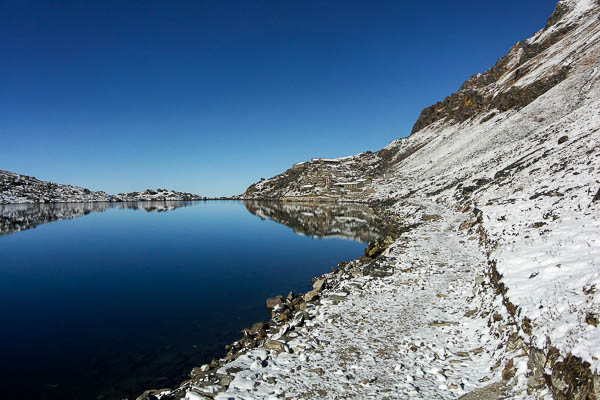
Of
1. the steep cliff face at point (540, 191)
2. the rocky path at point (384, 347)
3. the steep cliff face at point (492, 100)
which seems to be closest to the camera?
the steep cliff face at point (540, 191)

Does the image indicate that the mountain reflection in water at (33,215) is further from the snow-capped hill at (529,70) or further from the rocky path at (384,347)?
the snow-capped hill at (529,70)

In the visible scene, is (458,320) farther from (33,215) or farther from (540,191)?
(33,215)

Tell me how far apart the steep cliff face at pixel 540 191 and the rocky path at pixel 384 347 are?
1.31m

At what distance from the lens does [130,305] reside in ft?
68.2

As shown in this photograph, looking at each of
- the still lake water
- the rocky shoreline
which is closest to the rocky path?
the rocky shoreline

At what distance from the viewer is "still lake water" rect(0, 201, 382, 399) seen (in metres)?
12.8

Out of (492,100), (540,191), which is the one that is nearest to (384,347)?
(540,191)

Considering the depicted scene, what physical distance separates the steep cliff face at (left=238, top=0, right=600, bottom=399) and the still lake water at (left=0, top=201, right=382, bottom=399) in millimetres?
12895

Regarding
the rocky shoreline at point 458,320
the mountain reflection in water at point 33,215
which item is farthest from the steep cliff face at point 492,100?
the mountain reflection in water at point 33,215

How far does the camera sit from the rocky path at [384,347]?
8.34 metres

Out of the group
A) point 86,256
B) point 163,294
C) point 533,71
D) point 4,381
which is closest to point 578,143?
point 163,294

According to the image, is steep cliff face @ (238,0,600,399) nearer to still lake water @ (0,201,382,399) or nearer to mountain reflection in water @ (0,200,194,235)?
still lake water @ (0,201,382,399)

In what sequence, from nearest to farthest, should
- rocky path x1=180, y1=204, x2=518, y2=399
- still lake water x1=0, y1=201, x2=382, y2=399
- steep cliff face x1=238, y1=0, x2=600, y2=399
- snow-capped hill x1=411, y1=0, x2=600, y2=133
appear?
steep cliff face x1=238, y1=0, x2=600, y2=399, rocky path x1=180, y1=204, x2=518, y2=399, still lake water x1=0, y1=201, x2=382, y2=399, snow-capped hill x1=411, y1=0, x2=600, y2=133

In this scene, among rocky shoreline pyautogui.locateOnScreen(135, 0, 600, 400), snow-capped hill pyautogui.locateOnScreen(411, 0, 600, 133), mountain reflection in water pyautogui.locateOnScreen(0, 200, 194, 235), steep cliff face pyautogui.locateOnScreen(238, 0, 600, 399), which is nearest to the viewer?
steep cliff face pyautogui.locateOnScreen(238, 0, 600, 399)
